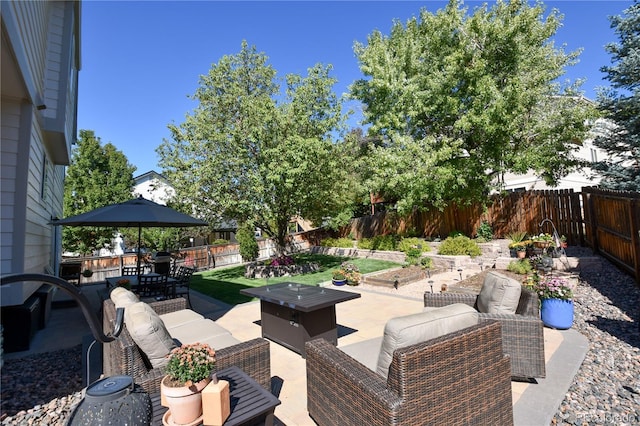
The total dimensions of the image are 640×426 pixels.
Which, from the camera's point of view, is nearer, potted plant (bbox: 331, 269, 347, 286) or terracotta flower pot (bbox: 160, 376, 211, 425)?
terracotta flower pot (bbox: 160, 376, 211, 425)

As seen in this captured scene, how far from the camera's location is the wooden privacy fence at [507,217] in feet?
38.6

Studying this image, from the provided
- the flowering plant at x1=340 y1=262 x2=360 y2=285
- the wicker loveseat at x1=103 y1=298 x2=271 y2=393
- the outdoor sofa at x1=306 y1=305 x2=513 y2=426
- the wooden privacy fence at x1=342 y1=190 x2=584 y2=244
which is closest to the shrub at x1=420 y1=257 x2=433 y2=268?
the flowering plant at x1=340 y1=262 x2=360 y2=285

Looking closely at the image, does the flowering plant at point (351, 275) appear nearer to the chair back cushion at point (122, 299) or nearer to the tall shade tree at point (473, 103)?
the tall shade tree at point (473, 103)

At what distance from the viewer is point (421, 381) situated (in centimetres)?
231

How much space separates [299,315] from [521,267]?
24.1 feet

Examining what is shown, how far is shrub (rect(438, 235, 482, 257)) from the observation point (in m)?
12.0

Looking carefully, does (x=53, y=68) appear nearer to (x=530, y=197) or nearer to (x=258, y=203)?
(x=258, y=203)

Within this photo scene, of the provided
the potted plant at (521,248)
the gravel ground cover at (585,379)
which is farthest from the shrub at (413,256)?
the gravel ground cover at (585,379)

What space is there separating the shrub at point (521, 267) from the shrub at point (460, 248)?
2.46 m

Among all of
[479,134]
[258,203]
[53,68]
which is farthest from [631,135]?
[53,68]

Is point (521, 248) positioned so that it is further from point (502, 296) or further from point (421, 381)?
point (421, 381)

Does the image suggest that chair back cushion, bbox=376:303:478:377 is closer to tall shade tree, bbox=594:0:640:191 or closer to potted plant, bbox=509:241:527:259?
potted plant, bbox=509:241:527:259

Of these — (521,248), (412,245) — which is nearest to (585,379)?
(521,248)

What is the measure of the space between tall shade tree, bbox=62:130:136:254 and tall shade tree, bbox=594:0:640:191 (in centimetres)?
2456
